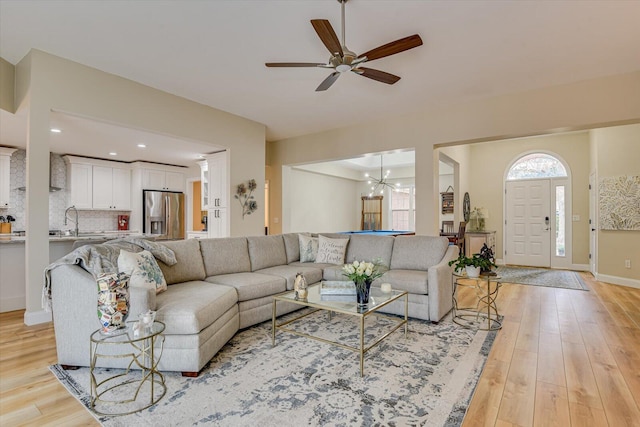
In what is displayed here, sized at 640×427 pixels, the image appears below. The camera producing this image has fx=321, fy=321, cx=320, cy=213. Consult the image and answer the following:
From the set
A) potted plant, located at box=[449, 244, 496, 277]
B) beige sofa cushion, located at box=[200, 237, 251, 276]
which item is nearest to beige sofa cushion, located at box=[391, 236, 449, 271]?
potted plant, located at box=[449, 244, 496, 277]

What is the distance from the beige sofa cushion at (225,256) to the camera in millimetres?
3621

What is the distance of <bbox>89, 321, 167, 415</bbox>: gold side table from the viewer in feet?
6.18

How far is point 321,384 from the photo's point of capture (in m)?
2.18

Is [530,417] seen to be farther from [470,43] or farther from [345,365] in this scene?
[470,43]

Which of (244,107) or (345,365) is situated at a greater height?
(244,107)

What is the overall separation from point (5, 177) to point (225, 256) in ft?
16.8

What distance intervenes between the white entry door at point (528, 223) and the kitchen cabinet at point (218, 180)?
6576 millimetres

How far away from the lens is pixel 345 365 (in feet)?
8.04

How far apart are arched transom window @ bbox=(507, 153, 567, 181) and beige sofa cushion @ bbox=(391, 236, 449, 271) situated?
499 centimetres

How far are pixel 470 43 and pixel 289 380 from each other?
3.48 m

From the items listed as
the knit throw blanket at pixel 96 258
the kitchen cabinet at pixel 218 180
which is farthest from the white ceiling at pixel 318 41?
the knit throw blanket at pixel 96 258

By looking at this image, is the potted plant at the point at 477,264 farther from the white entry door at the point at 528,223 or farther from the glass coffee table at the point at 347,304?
the white entry door at the point at 528,223

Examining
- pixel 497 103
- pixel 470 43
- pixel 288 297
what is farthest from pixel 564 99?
pixel 288 297

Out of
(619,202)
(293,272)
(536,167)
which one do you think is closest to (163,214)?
(293,272)
